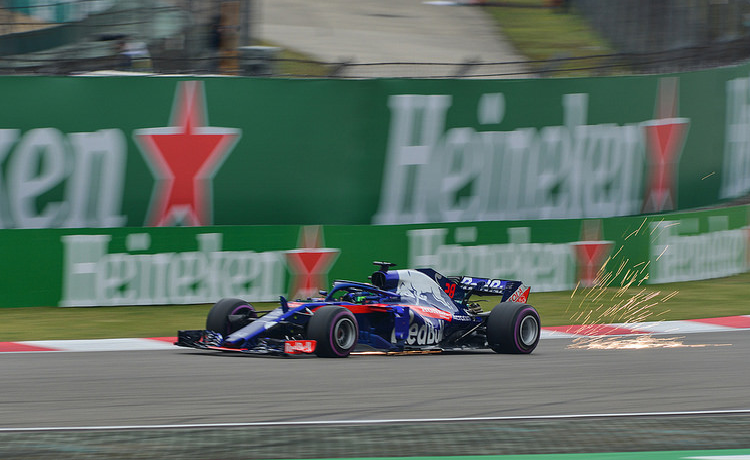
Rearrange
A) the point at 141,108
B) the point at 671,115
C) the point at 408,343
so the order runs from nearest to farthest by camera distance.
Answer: the point at 408,343
the point at 141,108
the point at 671,115

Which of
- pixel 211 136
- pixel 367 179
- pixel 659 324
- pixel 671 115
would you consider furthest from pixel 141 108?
pixel 671 115

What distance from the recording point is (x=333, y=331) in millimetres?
10336

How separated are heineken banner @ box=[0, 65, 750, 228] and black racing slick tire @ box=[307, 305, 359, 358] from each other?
20.1 ft

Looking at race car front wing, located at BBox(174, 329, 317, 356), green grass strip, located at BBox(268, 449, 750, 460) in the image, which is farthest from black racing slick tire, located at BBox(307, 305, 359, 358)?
green grass strip, located at BBox(268, 449, 750, 460)

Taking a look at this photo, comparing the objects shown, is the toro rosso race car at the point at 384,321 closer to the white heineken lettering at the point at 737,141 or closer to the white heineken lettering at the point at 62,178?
the white heineken lettering at the point at 62,178

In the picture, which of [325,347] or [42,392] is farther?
[325,347]

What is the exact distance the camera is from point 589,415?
805cm

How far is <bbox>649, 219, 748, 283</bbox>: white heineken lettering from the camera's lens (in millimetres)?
Result: 17969

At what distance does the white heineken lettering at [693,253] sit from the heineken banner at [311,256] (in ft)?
0.08

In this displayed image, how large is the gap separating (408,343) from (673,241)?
8.52m

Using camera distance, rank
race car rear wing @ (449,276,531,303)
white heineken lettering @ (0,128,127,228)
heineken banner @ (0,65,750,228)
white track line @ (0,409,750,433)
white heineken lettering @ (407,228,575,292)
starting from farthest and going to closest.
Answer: white heineken lettering @ (407,228,575,292), heineken banner @ (0,65,750,228), white heineken lettering @ (0,128,127,228), race car rear wing @ (449,276,531,303), white track line @ (0,409,750,433)

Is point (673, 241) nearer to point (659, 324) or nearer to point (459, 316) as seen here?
point (659, 324)

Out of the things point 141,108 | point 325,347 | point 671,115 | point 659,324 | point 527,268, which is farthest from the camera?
point 671,115

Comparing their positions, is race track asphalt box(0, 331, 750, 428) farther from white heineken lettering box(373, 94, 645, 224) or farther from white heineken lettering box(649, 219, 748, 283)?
white heineken lettering box(649, 219, 748, 283)
